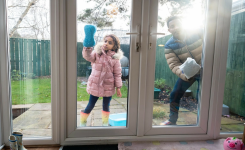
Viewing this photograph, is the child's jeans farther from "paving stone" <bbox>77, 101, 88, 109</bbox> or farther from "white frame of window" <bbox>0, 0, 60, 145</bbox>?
"white frame of window" <bbox>0, 0, 60, 145</bbox>

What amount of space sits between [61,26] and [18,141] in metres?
0.89

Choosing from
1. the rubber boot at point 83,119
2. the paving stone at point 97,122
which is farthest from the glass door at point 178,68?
the rubber boot at point 83,119

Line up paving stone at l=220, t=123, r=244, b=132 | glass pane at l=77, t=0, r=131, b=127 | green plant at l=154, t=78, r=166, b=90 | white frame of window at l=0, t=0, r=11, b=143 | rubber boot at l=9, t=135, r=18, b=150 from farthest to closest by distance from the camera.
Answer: paving stone at l=220, t=123, r=244, b=132, green plant at l=154, t=78, r=166, b=90, glass pane at l=77, t=0, r=131, b=127, white frame of window at l=0, t=0, r=11, b=143, rubber boot at l=9, t=135, r=18, b=150

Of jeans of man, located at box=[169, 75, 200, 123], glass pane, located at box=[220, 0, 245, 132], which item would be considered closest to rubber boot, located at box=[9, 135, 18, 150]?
jeans of man, located at box=[169, 75, 200, 123]

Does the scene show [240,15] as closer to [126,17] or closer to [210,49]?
[210,49]

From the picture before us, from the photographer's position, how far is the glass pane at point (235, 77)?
1464mm

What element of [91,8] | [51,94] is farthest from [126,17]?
[51,94]

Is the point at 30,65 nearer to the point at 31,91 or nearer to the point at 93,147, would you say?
the point at 31,91

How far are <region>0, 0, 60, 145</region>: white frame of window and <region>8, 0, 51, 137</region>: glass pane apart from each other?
39 mm

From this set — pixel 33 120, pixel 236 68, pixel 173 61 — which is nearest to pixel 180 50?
pixel 173 61

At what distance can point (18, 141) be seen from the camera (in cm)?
114

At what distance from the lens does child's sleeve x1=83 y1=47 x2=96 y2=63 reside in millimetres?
1354

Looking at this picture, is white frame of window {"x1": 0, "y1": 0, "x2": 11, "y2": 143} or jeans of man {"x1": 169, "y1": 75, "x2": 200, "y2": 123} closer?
white frame of window {"x1": 0, "y1": 0, "x2": 11, "y2": 143}

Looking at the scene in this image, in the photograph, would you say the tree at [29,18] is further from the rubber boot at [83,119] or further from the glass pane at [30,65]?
the rubber boot at [83,119]
